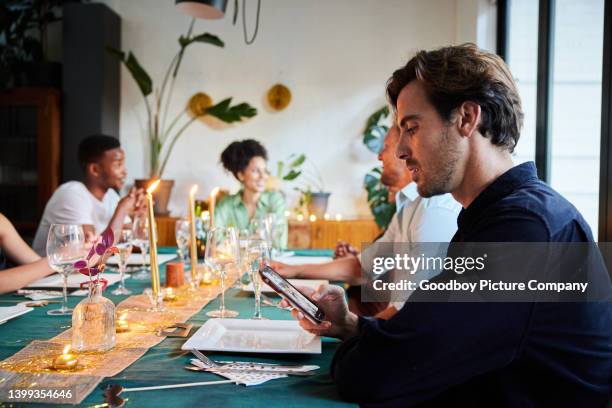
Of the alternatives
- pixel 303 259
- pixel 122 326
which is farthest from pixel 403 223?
pixel 122 326

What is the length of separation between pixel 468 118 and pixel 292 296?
0.55m

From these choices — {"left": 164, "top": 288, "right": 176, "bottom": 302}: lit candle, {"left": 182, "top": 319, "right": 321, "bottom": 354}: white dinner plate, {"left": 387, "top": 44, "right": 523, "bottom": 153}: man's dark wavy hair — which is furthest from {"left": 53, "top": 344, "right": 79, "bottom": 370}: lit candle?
{"left": 387, "top": 44, "right": 523, "bottom": 153}: man's dark wavy hair

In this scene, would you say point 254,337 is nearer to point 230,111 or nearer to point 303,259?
point 303,259

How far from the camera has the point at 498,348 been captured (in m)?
0.87

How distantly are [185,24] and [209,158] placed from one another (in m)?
1.29

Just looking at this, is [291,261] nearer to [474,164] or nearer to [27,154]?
[474,164]

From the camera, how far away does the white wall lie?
4906 millimetres

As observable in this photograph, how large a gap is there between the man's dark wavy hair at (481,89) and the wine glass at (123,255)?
1156 millimetres

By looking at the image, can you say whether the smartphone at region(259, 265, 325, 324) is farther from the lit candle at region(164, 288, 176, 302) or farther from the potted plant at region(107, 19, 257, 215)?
the potted plant at region(107, 19, 257, 215)

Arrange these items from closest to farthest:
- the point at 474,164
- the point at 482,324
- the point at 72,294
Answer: the point at 482,324 < the point at 474,164 < the point at 72,294

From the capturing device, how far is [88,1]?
190 inches

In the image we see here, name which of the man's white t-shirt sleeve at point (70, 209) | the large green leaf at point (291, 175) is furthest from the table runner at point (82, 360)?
the large green leaf at point (291, 175)

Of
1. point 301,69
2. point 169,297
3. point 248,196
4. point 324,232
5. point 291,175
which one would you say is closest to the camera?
point 169,297

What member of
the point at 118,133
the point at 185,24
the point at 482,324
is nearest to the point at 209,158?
the point at 118,133
